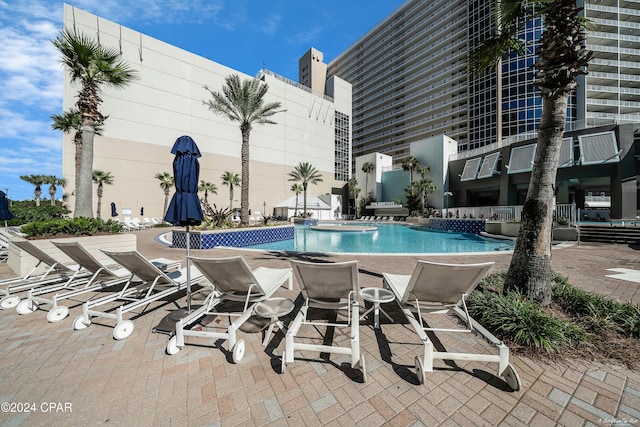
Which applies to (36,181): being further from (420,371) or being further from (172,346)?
(420,371)

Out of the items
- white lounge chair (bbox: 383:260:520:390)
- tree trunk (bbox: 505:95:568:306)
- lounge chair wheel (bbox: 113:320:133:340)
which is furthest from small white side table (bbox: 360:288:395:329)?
lounge chair wheel (bbox: 113:320:133:340)

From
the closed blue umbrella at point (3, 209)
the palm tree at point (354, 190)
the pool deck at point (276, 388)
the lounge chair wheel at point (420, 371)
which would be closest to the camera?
the pool deck at point (276, 388)

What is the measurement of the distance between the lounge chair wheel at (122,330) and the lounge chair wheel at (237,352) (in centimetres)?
148

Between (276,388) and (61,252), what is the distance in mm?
7168

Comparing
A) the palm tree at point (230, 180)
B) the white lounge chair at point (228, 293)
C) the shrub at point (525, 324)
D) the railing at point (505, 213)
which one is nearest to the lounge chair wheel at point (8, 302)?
the white lounge chair at point (228, 293)

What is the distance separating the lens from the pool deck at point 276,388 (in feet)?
5.87

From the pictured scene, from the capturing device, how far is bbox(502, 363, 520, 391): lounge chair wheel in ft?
6.55

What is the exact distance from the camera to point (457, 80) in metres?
44.0

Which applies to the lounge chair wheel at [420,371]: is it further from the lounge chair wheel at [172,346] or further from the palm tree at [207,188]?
the palm tree at [207,188]

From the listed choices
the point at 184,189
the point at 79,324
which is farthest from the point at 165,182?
the point at 79,324

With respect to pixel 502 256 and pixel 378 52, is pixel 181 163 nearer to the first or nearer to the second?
pixel 502 256

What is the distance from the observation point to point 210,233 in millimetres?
11258

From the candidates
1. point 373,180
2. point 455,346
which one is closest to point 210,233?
point 455,346

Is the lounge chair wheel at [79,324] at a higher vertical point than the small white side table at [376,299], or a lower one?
lower
